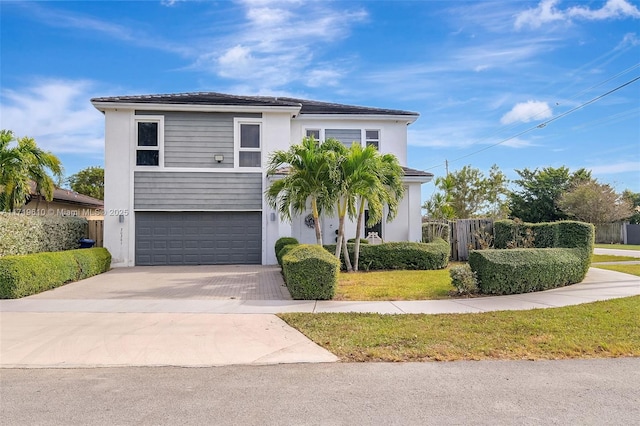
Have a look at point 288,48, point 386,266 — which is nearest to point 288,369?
point 386,266

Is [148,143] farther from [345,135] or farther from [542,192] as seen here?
[542,192]

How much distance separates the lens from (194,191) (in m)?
16.9

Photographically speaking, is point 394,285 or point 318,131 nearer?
point 394,285

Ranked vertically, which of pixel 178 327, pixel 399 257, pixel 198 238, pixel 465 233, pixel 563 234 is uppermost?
pixel 563 234

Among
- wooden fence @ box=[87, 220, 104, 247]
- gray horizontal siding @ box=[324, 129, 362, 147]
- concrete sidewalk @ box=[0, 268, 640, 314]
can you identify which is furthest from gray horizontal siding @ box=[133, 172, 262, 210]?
concrete sidewalk @ box=[0, 268, 640, 314]

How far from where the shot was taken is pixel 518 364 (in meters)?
5.18

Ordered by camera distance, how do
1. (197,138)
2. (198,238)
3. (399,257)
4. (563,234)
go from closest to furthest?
(563,234), (399,257), (197,138), (198,238)

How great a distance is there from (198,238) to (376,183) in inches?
320

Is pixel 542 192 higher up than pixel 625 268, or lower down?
higher up

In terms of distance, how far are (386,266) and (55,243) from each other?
11.2m

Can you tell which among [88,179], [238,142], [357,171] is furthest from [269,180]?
[88,179]

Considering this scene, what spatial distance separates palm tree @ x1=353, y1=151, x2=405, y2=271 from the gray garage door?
491 cm

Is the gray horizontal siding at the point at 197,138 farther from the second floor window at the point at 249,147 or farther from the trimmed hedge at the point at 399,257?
the trimmed hedge at the point at 399,257

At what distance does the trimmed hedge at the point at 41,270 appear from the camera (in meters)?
9.66
